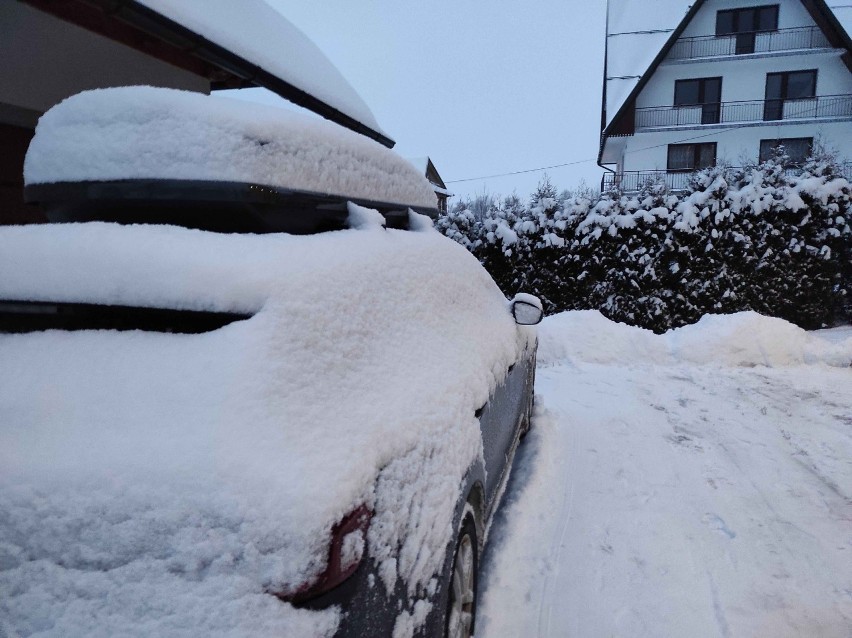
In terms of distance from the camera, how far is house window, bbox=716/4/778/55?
2380 cm

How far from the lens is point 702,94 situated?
24484 mm

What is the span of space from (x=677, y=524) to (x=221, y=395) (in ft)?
10.4

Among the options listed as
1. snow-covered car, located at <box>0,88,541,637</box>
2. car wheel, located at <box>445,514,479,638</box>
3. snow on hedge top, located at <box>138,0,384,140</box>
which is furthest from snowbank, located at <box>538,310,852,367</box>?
snow-covered car, located at <box>0,88,541,637</box>

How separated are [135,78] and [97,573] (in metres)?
6.25

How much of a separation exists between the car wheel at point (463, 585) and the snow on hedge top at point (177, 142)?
1382 millimetres

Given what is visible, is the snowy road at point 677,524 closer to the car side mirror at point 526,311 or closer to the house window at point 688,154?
the car side mirror at point 526,311

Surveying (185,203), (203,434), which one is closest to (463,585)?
(203,434)

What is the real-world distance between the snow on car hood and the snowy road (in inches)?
54.3

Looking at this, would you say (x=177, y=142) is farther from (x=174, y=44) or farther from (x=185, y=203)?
(x=174, y=44)

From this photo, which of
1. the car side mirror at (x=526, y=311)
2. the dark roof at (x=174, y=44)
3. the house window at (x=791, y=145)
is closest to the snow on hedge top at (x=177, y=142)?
the car side mirror at (x=526, y=311)

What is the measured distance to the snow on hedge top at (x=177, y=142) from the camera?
5.56ft

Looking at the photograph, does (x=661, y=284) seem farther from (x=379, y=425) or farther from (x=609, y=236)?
(x=379, y=425)

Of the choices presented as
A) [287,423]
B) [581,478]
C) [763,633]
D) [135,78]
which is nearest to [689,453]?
[581,478]

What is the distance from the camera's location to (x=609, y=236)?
9812 mm
